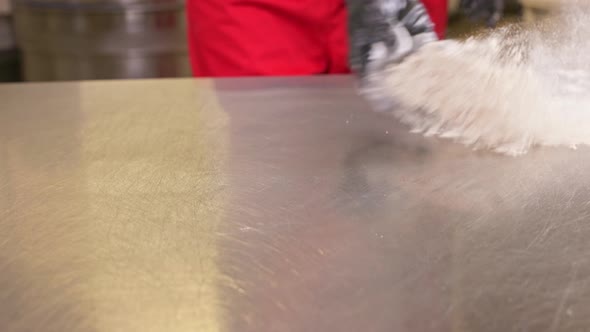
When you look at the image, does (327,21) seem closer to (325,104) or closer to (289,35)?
(289,35)

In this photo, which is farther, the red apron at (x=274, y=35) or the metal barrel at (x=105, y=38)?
the metal barrel at (x=105, y=38)

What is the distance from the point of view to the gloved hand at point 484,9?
2.82 ft

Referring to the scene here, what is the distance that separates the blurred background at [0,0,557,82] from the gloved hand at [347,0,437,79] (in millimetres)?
762

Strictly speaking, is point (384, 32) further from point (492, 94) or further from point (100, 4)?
point (100, 4)

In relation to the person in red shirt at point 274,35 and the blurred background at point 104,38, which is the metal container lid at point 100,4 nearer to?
the blurred background at point 104,38

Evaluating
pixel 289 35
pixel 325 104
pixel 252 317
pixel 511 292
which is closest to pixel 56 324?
pixel 252 317

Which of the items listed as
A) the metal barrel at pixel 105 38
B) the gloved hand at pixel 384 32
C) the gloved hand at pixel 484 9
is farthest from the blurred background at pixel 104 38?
the gloved hand at pixel 384 32

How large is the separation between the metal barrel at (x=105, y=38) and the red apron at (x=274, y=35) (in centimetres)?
52

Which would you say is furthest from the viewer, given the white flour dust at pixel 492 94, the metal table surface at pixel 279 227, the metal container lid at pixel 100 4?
the metal container lid at pixel 100 4

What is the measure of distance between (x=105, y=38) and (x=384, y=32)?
92cm

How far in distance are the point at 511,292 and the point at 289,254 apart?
0.12m

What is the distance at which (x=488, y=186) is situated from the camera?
48cm

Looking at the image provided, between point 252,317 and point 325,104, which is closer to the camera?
point 252,317

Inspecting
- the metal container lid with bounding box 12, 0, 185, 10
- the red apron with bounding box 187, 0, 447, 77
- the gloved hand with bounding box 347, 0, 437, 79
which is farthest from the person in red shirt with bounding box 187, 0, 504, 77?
the metal container lid with bounding box 12, 0, 185, 10
